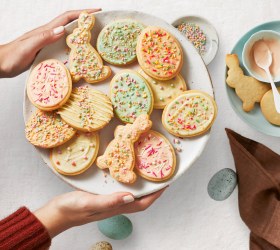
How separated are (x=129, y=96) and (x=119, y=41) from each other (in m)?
0.11

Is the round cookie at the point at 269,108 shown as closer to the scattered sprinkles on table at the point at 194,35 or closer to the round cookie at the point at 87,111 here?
the scattered sprinkles on table at the point at 194,35

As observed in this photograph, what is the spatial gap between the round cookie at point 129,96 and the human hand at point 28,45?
0.48 feet

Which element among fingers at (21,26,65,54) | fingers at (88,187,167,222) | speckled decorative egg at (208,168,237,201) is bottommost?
speckled decorative egg at (208,168,237,201)

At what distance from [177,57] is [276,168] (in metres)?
0.35

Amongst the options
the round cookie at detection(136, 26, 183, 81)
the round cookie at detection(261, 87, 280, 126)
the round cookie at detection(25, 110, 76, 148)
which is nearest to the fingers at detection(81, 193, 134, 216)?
the round cookie at detection(25, 110, 76, 148)

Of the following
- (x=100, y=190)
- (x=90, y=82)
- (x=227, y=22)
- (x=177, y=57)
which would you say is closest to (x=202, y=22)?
(x=227, y=22)

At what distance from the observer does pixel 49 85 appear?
82 centimetres

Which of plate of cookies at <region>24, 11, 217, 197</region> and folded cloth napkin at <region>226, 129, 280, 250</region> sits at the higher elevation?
plate of cookies at <region>24, 11, 217, 197</region>

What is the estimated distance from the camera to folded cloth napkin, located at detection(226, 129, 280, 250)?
0.94m

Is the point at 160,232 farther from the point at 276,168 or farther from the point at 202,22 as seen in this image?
the point at 202,22

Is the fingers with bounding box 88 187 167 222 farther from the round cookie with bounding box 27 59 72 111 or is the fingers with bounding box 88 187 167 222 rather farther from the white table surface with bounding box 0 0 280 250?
the round cookie with bounding box 27 59 72 111

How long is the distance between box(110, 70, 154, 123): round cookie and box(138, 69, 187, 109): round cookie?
0.06 feet

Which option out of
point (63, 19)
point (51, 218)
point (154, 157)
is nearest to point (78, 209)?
point (51, 218)

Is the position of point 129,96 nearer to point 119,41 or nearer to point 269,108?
point 119,41
